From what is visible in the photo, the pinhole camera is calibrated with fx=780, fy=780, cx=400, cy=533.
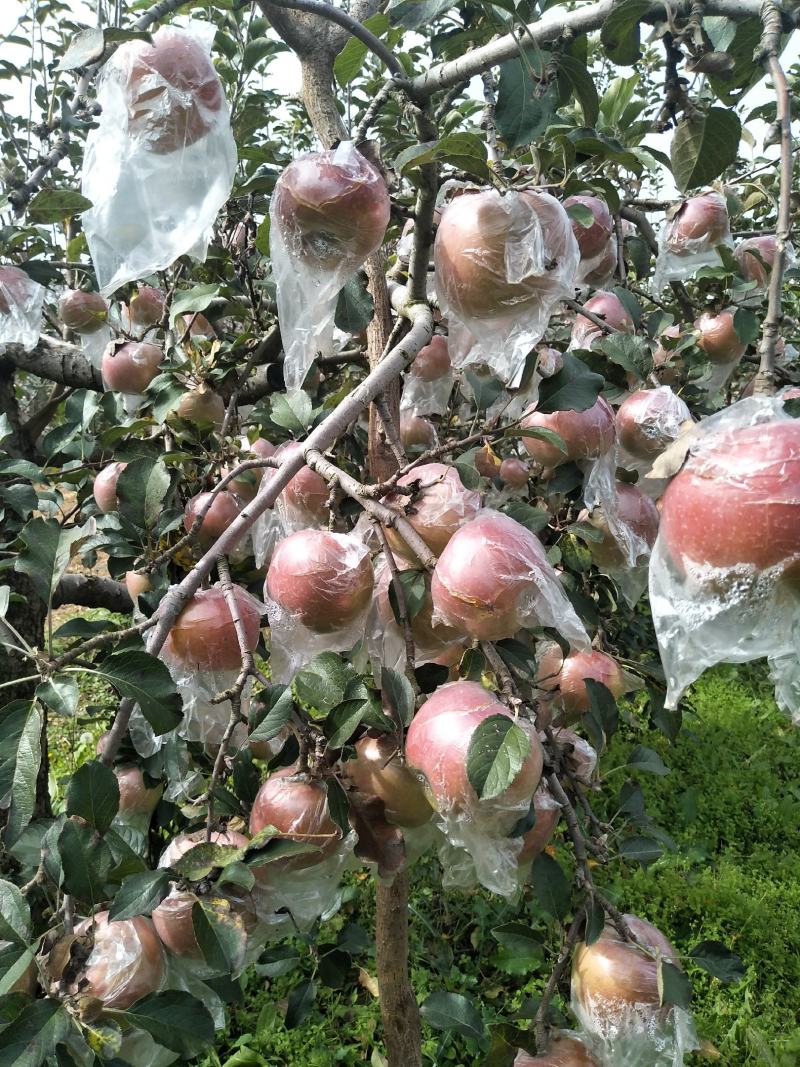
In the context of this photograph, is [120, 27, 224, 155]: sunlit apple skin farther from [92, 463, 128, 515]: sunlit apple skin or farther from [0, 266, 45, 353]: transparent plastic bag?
[0, 266, 45, 353]: transparent plastic bag

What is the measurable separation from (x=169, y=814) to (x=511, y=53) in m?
1.11

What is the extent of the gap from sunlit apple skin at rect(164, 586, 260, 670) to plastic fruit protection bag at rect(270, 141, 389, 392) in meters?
0.32

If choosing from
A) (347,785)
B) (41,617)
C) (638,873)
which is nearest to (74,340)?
(41,617)

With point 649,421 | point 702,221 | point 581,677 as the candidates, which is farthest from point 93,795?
point 702,221

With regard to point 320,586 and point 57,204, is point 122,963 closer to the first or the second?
point 320,586

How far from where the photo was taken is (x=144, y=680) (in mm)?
698

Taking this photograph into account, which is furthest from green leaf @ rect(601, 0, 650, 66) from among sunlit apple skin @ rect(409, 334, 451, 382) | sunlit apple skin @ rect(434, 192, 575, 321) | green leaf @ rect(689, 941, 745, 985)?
green leaf @ rect(689, 941, 745, 985)

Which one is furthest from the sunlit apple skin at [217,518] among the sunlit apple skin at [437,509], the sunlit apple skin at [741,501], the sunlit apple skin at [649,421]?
the sunlit apple skin at [741,501]

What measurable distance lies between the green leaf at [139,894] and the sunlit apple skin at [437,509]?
372 millimetres

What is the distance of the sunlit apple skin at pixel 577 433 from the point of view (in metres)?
1.02

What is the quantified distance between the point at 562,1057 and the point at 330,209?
0.89 metres

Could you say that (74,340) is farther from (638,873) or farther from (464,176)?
(638,873)

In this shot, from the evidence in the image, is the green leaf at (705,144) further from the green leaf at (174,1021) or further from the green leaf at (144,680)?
the green leaf at (174,1021)

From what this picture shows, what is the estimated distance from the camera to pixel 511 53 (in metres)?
0.76
